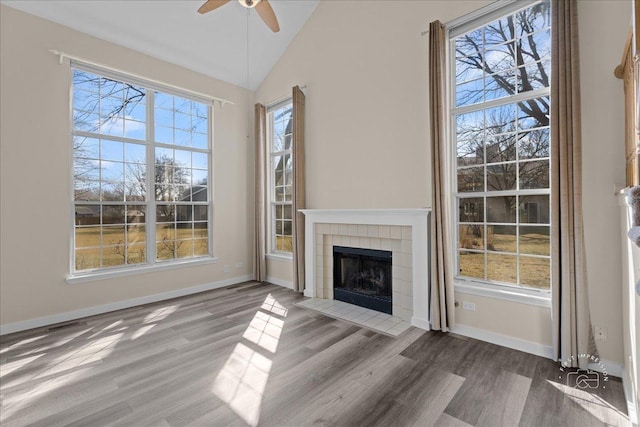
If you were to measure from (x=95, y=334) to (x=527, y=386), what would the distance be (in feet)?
13.6

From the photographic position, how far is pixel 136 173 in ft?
14.2

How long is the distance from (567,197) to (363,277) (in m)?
2.42

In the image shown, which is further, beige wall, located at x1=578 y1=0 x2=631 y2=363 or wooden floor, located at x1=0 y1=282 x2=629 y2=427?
beige wall, located at x1=578 y1=0 x2=631 y2=363

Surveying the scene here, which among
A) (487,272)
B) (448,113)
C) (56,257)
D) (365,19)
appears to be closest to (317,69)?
(365,19)

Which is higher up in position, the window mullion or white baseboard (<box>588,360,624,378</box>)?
the window mullion

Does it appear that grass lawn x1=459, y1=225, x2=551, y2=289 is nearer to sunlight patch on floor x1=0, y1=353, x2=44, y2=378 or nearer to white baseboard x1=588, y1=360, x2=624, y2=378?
white baseboard x1=588, y1=360, x2=624, y2=378

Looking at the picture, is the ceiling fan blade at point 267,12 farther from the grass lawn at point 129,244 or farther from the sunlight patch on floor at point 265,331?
the sunlight patch on floor at point 265,331

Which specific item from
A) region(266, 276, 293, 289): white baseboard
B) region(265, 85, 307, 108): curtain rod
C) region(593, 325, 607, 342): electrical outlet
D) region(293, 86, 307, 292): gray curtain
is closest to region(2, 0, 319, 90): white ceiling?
region(265, 85, 307, 108): curtain rod

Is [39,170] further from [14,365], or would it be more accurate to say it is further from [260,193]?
[260,193]

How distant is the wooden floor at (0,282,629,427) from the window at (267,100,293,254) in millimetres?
2093

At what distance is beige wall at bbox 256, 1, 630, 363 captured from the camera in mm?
2307

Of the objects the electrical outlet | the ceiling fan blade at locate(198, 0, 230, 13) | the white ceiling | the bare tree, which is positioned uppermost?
the white ceiling

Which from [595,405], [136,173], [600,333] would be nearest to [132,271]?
[136,173]

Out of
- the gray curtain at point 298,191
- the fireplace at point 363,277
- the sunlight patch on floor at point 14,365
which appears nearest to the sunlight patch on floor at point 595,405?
the fireplace at point 363,277
